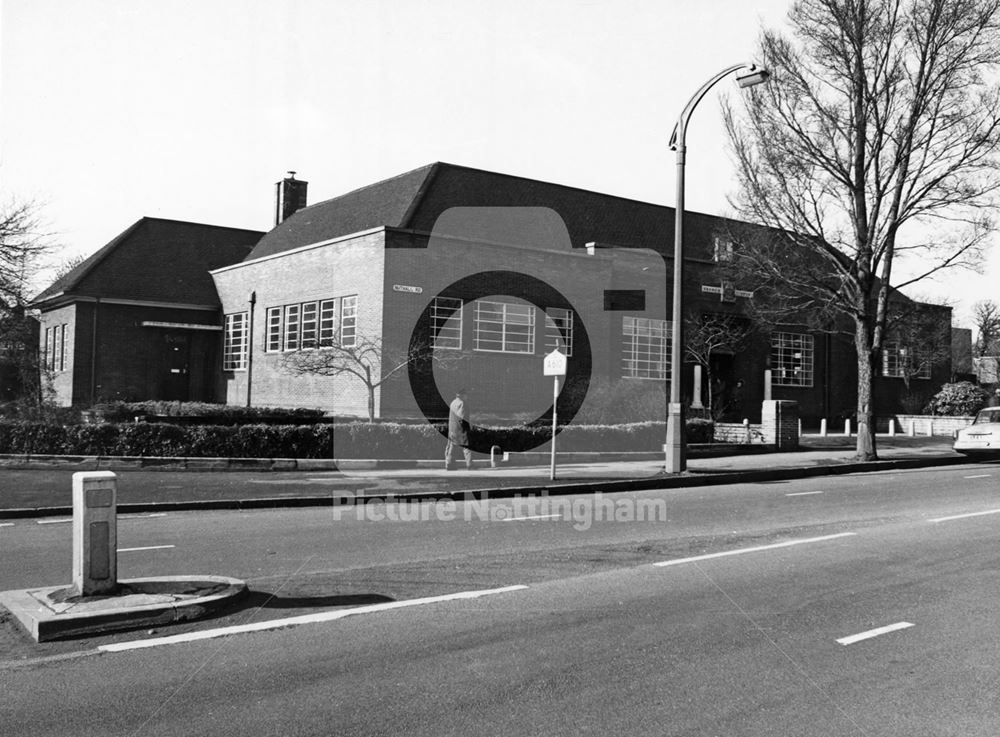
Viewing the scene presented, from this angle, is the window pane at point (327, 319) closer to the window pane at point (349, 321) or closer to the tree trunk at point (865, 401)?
the window pane at point (349, 321)

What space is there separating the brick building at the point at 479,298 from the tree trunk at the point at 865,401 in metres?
4.23

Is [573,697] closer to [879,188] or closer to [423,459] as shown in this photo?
[423,459]

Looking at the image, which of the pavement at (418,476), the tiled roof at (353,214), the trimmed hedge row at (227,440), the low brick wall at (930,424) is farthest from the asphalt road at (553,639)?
the low brick wall at (930,424)

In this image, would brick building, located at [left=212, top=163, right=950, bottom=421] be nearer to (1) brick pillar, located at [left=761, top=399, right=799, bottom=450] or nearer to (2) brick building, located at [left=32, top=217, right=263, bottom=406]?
(2) brick building, located at [left=32, top=217, right=263, bottom=406]

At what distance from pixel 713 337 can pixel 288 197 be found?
2053cm

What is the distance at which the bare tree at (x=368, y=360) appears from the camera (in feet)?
87.6

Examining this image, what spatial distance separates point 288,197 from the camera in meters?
41.9

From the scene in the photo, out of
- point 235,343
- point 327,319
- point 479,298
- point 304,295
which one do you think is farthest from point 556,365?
point 235,343

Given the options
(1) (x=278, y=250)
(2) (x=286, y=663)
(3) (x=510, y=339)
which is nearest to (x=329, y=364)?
(3) (x=510, y=339)

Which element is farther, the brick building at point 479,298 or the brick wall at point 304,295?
the brick wall at point 304,295

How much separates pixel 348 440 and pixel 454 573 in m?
12.2

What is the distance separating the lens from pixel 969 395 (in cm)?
3694

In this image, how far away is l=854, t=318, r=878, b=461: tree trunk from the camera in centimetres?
2267

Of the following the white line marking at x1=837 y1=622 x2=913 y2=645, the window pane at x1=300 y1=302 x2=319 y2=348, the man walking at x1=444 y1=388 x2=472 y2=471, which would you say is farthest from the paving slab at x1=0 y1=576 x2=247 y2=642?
the window pane at x1=300 y1=302 x2=319 y2=348
